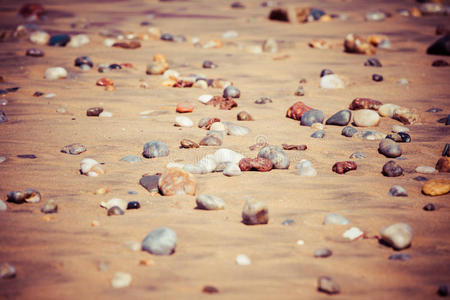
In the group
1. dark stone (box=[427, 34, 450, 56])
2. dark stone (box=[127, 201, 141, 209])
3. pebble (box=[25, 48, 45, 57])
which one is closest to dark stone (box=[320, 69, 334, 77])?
dark stone (box=[427, 34, 450, 56])

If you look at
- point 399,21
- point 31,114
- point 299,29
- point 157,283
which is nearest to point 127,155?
point 31,114

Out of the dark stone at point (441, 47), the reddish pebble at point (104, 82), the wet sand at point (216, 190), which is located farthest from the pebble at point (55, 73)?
the dark stone at point (441, 47)

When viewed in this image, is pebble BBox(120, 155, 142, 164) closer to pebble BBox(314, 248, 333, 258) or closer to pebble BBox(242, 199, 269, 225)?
pebble BBox(242, 199, 269, 225)

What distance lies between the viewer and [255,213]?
7.97 ft

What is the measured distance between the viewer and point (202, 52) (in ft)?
22.7

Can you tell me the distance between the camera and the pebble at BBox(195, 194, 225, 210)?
8.57 feet

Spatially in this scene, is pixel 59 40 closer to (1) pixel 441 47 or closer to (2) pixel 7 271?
(2) pixel 7 271

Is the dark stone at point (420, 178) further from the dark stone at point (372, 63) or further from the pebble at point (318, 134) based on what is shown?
the dark stone at point (372, 63)

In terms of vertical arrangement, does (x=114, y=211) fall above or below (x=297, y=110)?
below

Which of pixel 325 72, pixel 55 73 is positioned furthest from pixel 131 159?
pixel 325 72

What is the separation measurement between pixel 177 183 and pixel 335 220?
3.36 feet

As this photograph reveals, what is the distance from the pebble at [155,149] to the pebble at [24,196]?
3.13ft

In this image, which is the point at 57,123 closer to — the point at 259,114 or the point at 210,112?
the point at 210,112

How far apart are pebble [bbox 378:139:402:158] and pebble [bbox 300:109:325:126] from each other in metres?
0.78
